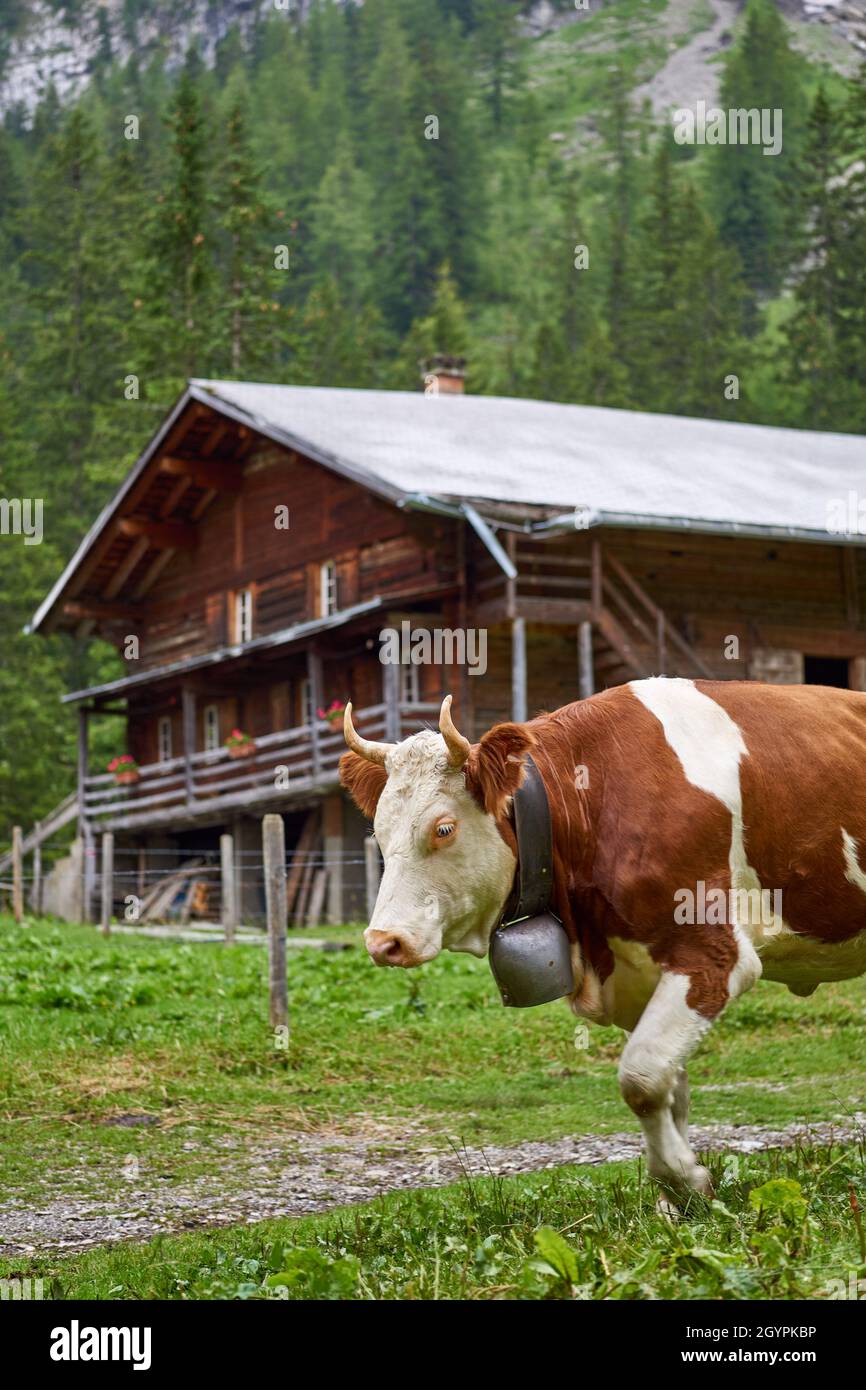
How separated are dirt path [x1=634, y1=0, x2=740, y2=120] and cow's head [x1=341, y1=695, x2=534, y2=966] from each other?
134191 mm

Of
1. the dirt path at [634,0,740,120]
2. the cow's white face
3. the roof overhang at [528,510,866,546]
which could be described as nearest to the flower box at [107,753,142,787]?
the roof overhang at [528,510,866,546]

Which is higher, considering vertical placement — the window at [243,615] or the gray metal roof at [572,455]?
the gray metal roof at [572,455]

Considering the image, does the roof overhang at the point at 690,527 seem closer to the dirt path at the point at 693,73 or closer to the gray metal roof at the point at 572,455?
the gray metal roof at the point at 572,455

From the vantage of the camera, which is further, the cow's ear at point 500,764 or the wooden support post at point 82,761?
the wooden support post at point 82,761

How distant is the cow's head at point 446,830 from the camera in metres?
6.48

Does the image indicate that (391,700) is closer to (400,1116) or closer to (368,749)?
(400,1116)

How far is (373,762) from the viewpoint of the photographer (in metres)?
6.85

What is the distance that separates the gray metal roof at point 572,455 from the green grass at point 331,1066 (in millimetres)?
11551

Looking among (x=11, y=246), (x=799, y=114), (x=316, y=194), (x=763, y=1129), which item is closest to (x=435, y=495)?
(x=763, y=1129)

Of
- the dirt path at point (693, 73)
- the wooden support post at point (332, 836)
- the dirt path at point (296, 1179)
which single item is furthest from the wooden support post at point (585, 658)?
the dirt path at point (693, 73)

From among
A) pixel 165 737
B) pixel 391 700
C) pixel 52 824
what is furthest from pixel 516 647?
pixel 52 824

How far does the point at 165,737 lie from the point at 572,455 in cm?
1042

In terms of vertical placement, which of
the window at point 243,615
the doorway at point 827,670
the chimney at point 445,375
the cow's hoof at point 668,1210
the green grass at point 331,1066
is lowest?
the green grass at point 331,1066
